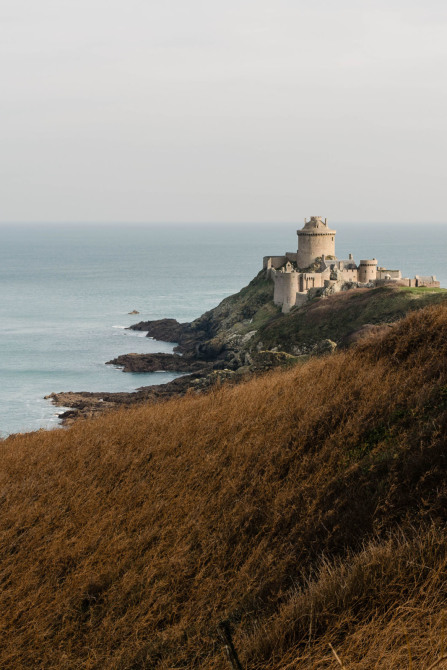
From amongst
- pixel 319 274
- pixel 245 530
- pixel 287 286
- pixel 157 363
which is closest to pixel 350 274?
pixel 319 274

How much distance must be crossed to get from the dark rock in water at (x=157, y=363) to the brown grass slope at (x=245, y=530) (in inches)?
1560

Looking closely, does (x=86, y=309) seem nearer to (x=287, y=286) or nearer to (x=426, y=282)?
(x=287, y=286)

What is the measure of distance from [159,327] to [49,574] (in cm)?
6457

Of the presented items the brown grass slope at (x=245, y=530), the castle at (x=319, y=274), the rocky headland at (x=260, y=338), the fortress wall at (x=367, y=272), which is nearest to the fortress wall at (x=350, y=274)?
the castle at (x=319, y=274)

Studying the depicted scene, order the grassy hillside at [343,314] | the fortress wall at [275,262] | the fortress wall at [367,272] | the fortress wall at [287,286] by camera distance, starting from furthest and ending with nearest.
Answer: the fortress wall at [275,262] → the fortress wall at [367,272] → the fortress wall at [287,286] → the grassy hillside at [343,314]

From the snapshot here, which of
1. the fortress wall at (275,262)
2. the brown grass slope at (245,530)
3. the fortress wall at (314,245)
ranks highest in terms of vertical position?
the fortress wall at (314,245)

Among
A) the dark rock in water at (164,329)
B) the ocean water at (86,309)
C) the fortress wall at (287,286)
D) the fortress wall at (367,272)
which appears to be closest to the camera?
the ocean water at (86,309)

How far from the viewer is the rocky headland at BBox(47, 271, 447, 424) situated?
119 ft

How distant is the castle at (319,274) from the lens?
5028 cm

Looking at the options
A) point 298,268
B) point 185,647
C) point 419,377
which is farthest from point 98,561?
point 298,268

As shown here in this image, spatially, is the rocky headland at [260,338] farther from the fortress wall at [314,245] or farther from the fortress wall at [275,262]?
the fortress wall at [314,245]

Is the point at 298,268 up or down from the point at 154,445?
up

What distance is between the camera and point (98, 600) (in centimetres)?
729

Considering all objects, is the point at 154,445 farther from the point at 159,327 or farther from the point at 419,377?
the point at 159,327
